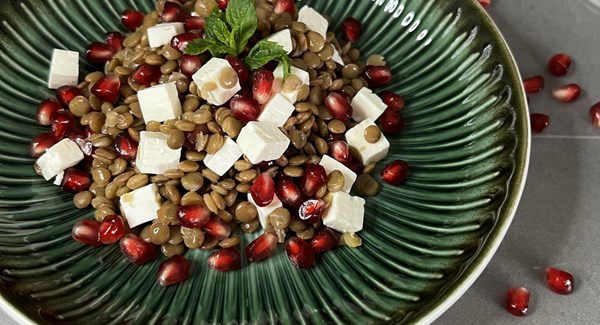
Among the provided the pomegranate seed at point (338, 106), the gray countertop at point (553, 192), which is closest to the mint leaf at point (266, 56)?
the pomegranate seed at point (338, 106)

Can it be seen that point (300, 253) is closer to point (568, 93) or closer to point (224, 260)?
point (224, 260)

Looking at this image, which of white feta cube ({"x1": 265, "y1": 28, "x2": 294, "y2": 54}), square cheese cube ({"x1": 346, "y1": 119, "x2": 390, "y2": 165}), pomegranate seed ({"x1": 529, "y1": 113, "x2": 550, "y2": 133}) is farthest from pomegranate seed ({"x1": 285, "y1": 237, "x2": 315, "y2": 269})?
pomegranate seed ({"x1": 529, "y1": 113, "x2": 550, "y2": 133})

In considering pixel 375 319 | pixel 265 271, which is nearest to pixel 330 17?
pixel 265 271

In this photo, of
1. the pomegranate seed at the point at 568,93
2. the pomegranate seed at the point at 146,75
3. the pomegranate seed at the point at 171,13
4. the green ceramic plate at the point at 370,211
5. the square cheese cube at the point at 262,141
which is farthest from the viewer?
the pomegranate seed at the point at 568,93

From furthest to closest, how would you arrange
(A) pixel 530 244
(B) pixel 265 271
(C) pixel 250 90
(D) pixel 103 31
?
(D) pixel 103 31, (A) pixel 530 244, (C) pixel 250 90, (B) pixel 265 271

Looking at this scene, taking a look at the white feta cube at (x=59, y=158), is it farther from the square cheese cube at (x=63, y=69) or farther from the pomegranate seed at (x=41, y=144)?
the square cheese cube at (x=63, y=69)

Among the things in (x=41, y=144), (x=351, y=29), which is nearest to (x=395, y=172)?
(x=351, y=29)

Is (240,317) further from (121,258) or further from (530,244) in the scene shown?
(530,244)
